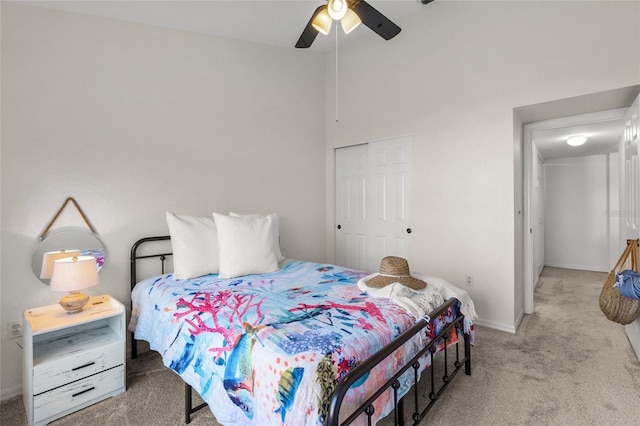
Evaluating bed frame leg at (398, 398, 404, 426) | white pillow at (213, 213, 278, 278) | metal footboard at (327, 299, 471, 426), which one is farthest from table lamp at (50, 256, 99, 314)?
bed frame leg at (398, 398, 404, 426)

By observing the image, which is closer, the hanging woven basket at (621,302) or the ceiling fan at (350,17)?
the ceiling fan at (350,17)

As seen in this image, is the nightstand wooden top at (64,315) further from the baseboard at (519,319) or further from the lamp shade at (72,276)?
the baseboard at (519,319)

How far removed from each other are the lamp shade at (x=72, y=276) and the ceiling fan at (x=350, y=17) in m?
2.28

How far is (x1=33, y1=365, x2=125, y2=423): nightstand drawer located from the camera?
190 centimetres

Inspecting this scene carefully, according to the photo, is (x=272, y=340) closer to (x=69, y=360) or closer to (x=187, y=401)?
(x=187, y=401)

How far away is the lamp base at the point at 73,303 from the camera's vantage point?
2.16 m

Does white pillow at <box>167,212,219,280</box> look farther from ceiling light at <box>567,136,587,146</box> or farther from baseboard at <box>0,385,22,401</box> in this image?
ceiling light at <box>567,136,587,146</box>

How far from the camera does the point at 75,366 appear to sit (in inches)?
79.1

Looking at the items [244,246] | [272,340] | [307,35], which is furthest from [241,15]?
[272,340]

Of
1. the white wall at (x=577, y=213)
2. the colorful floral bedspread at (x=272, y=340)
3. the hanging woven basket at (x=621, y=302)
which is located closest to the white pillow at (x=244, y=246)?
the colorful floral bedspread at (x=272, y=340)

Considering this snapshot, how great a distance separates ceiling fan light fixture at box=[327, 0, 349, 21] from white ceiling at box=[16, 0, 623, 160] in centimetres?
104

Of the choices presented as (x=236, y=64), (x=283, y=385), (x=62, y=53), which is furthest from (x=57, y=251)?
(x=236, y=64)

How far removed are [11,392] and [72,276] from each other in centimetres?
102

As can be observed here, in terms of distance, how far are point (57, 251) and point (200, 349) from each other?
1539 millimetres
